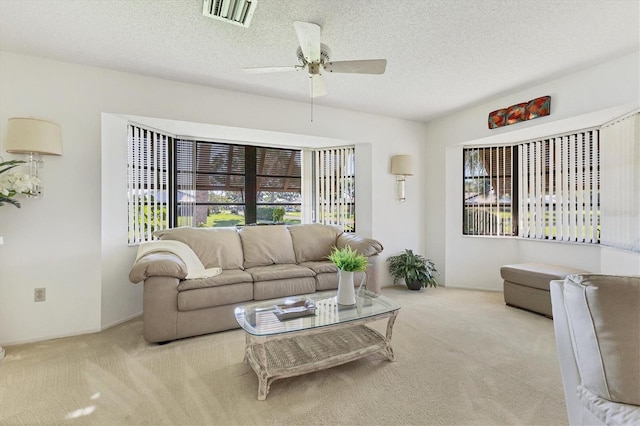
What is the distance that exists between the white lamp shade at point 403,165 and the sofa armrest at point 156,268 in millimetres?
3212

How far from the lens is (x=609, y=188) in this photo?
3189 mm

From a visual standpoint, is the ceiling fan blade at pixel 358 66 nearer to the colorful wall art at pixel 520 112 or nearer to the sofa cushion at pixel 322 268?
the sofa cushion at pixel 322 268

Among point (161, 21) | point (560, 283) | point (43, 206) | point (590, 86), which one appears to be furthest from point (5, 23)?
point (590, 86)

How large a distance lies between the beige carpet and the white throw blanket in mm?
592

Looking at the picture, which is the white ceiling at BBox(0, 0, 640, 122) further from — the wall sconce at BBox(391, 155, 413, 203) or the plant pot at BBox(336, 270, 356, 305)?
the plant pot at BBox(336, 270, 356, 305)

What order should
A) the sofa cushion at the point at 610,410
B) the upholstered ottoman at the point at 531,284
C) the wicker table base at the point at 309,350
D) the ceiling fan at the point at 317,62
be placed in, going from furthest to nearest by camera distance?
the upholstered ottoman at the point at 531,284 < the ceiling fan at the point at 317,62 < the wicker table base at the point at 309,350 < the sofa cushion at the point at 610,410

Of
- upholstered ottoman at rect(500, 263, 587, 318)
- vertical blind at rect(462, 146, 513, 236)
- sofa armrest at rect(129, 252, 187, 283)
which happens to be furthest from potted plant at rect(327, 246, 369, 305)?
vertical blind at rect(462, 146, 513, 236)

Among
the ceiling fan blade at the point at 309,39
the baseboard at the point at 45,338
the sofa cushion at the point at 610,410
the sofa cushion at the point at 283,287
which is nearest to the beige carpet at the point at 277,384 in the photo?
the baseboard at the point at 45,338

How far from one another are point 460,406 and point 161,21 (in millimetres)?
3320

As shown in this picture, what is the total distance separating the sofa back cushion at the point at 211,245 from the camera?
127 inches

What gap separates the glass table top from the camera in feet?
Result: 6.22

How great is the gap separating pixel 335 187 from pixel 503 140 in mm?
2522

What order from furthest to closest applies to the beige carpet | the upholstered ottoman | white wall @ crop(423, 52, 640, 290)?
the upholstered ottoman < white wall @ crop(423, 52, 640, 290) < the beige carpet

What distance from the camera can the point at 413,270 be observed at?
4254 millimetres
